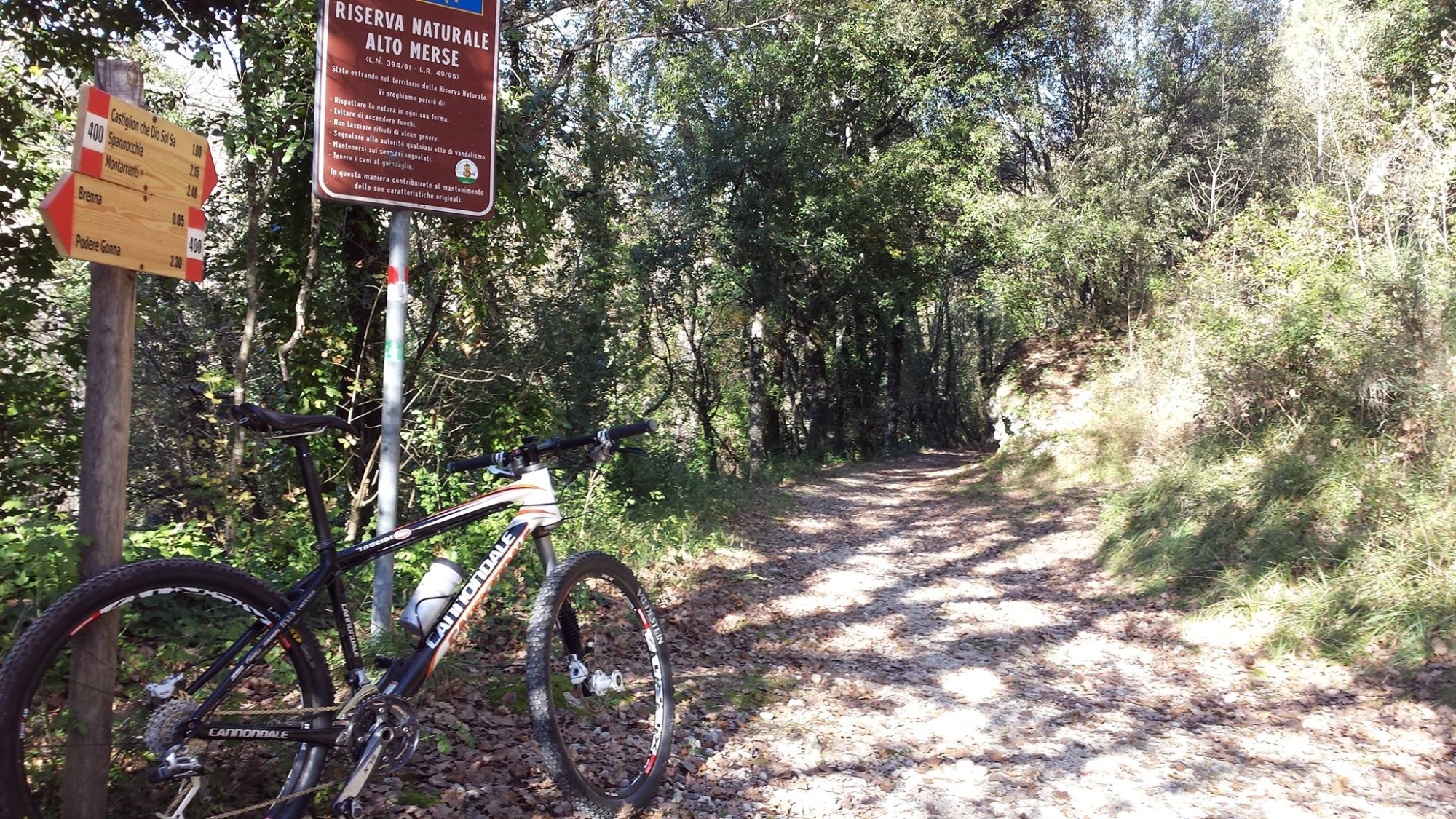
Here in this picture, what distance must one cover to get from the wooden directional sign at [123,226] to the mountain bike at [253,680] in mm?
506

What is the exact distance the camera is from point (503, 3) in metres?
7.07

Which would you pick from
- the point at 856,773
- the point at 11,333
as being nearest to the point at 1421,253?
the point at 856,773

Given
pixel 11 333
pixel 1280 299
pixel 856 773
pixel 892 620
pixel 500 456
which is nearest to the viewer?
pixel 500 456

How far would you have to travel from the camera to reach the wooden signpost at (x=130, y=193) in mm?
2236

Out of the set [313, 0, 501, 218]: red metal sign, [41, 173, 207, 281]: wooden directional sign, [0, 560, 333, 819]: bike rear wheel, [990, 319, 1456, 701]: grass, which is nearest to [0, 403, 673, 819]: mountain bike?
[0, 560, 333, 819]: bike rear wheel

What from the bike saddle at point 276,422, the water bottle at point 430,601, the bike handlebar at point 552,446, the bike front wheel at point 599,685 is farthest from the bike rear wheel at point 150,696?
the bike handlebar at point 552,446

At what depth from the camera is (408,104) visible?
3834 mm

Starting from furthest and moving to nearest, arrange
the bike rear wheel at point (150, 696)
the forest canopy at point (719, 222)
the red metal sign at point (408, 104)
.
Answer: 1. the forest canopy at point (719, 222)
2. the red metal sign at point (408, 104)
3. the bike rear wheel at point (150, 696)

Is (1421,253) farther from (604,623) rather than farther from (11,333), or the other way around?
(11,333)

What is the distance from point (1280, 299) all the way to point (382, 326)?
26.1ft

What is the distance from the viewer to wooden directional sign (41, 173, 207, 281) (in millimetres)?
2209

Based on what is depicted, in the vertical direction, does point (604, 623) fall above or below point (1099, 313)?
below

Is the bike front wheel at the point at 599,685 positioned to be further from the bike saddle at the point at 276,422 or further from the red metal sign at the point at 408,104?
the red metal sign at the point at 408,104

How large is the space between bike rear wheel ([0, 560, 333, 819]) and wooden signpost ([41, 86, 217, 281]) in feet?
2.87
